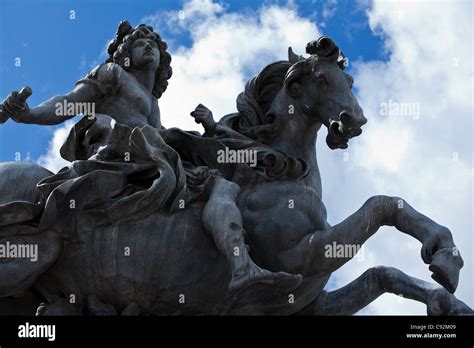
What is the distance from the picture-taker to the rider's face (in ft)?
40.9

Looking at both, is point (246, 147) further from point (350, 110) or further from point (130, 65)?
point (130, 65)

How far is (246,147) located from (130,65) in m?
1.84

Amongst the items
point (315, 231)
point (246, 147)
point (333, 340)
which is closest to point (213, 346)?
point (333, 340)

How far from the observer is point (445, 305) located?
1011 cm

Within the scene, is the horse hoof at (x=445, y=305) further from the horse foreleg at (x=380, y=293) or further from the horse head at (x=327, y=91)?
the horse head at (x=327, y=91)

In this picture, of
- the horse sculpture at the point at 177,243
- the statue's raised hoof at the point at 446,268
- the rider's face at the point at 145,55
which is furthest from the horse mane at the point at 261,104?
the statue's raised hoof at the point at 446,268

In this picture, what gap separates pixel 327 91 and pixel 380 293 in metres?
1.94

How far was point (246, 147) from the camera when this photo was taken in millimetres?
11359

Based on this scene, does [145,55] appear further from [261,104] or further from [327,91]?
[327,91]

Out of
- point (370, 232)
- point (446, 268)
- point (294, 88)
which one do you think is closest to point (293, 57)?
point (294, 88)

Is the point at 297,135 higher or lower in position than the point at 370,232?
higher

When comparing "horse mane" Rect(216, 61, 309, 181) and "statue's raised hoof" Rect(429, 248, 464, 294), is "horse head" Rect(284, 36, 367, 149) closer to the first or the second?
"horse mane" Rect(216, 61, 309, 181)

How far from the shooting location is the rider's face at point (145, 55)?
12.5 meters

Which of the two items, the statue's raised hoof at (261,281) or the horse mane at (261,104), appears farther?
the horse mane at (261,104)
